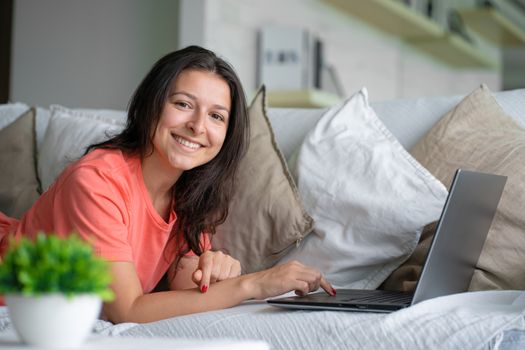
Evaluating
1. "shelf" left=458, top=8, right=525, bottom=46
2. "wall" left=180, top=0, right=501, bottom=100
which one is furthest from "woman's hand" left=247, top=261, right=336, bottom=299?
"shelf" left=458, top=8, right=525, bottom=46

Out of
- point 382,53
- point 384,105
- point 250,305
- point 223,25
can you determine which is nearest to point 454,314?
point 250,305

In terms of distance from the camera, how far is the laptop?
1395mm

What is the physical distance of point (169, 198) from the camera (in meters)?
1.79

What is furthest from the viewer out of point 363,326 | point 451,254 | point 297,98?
point 297,98

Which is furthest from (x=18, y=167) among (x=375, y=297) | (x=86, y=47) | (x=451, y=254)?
(x=86, y=47)

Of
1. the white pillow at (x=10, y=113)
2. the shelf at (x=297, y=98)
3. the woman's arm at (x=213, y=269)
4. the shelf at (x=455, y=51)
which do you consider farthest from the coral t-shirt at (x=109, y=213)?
the shelf at (x=455, y=51)

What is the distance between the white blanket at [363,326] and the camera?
49.7 inches

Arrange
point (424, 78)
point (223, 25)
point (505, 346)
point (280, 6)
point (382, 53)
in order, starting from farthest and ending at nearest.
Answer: point (424, 78) < point (382, 53) < point (280, 6) < point (223, 25) < point (505, 346)

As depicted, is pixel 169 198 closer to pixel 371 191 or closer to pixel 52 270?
pixel 371 191

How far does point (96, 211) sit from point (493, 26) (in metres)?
6.13

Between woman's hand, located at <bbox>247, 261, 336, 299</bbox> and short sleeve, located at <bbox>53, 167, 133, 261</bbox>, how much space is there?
0.77ft

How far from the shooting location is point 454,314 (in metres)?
1.32

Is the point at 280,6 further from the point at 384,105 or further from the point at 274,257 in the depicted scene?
the point at 274,257

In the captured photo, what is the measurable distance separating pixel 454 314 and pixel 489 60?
20.1 ft
